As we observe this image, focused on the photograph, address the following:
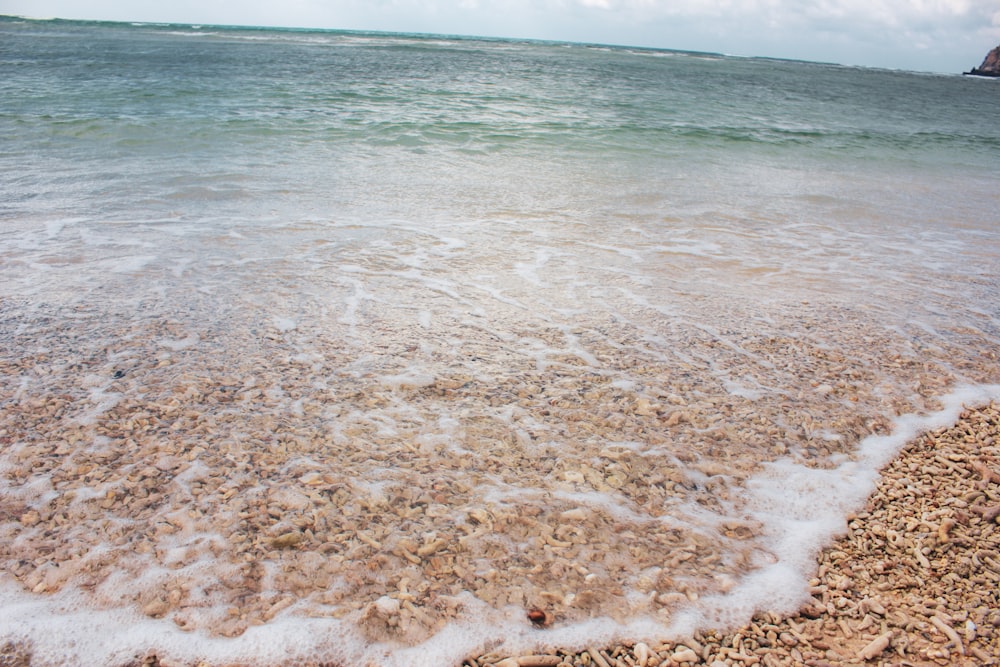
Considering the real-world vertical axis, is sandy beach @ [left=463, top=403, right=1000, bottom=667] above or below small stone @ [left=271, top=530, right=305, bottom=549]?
above

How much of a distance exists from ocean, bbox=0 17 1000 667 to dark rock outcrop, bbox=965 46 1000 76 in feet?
351

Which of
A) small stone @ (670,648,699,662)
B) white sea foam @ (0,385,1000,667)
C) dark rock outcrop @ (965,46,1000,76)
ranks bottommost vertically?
white sea foam @ (0,385,1000,667)

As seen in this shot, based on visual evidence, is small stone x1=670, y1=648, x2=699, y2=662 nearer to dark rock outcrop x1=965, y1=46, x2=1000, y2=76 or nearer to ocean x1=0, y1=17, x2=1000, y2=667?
ocean x1=0, y1=17, x2=1000, y2=667

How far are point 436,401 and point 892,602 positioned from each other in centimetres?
180

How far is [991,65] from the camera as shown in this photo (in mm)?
87812

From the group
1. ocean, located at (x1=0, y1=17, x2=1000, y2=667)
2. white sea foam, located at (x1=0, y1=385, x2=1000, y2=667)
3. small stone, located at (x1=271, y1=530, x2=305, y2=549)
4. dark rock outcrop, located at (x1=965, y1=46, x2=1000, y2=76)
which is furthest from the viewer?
dark rock outcrop, located at (x1=965, y1=46, x2=1000, y2=76)

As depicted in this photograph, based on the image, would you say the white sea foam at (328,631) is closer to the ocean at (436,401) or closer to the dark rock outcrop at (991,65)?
the ocean at (436,401)

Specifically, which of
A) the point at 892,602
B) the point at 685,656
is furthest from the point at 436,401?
the point at 892,602

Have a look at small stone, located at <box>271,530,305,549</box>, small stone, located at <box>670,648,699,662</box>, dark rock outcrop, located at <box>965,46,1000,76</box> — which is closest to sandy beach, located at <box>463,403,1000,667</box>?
small stone, located at <box>670,648,699,662</box>

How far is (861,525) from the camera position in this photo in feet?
6.82

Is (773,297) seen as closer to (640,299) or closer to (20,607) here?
(640,299)

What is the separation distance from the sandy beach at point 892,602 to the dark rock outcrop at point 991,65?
370 ft

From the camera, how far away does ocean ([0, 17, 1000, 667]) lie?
1.77m

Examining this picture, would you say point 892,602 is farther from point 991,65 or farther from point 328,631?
point 991,65
